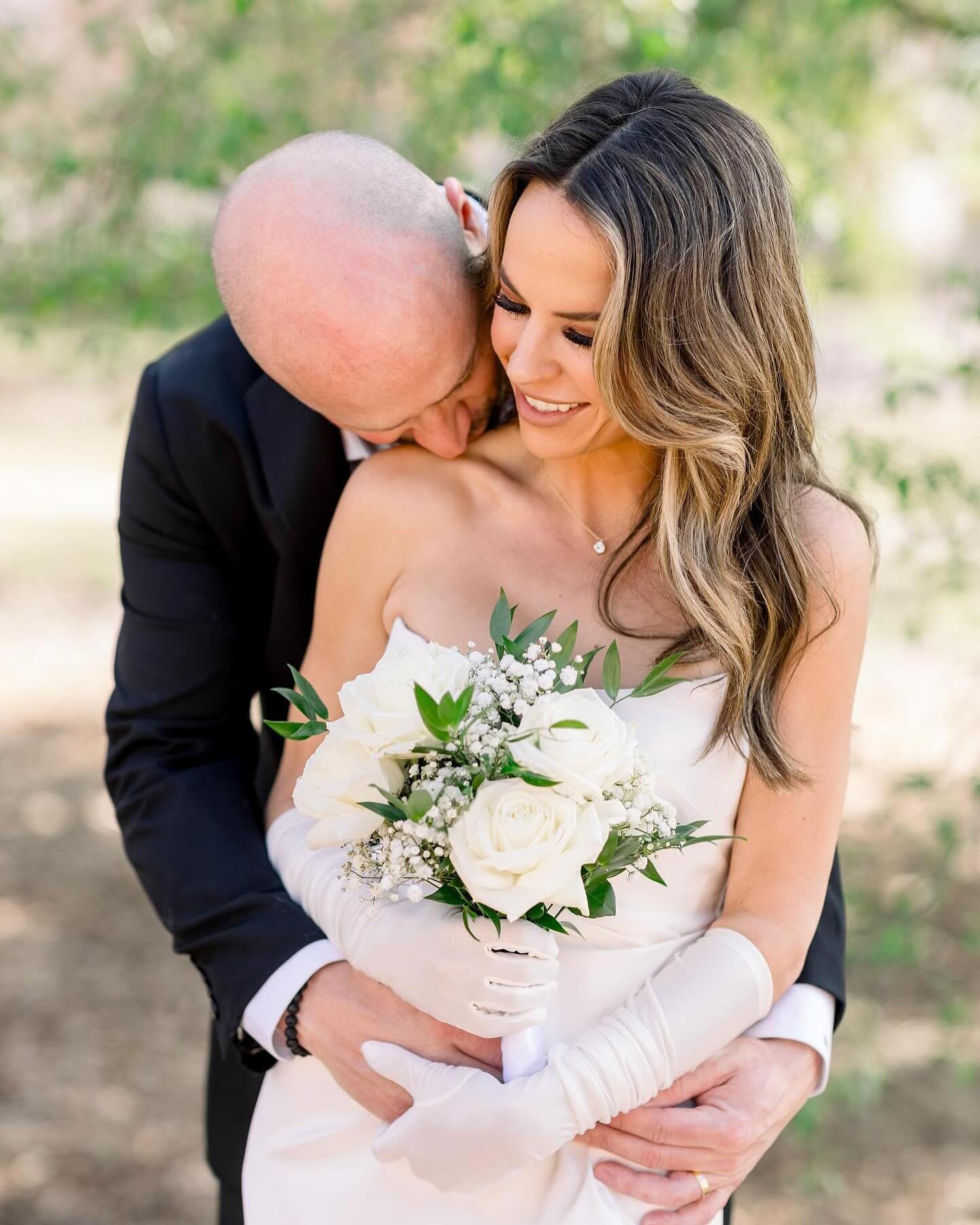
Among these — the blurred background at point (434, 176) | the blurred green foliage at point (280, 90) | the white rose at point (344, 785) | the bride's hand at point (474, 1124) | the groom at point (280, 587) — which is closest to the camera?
the white rose at point (344, 785)

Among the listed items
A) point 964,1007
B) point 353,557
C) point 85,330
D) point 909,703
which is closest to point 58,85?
point 85,330

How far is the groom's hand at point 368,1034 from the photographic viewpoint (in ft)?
7.37

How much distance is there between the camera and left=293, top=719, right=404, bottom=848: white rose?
187 centimetres

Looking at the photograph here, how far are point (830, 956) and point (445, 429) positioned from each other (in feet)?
4.15

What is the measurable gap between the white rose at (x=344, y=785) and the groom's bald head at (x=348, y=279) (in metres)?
0.74

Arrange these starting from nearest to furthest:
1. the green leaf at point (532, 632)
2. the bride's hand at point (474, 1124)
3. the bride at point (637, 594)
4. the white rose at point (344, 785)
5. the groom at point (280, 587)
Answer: the white rose at point (344, 785), the green leaf at point (532, 632), the bride's hand at point (474, 1124), the bride at point (637, 594), the groom at point (280, 587)

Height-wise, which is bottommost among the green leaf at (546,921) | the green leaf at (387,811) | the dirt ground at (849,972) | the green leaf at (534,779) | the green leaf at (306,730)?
the dirt ground at (849,972)

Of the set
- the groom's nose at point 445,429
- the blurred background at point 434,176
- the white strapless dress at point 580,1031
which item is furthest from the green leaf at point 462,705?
the blurred background at point 434,176

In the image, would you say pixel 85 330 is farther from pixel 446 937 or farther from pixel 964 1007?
pixel 964 1007

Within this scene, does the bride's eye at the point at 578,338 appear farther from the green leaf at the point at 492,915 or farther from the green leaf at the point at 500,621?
the green leaf at the point at 492,915

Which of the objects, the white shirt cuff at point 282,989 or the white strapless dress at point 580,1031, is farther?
the white shirt cuff at point 282,989

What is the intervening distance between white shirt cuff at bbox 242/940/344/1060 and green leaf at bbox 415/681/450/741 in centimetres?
83

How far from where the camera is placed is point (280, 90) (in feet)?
16.0

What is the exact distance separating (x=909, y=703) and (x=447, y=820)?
277 inches
